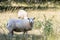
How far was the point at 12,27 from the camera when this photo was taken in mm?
6215

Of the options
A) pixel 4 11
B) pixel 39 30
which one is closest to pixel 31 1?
pixel 4 11

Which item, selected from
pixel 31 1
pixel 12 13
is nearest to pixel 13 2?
pixel 31 1

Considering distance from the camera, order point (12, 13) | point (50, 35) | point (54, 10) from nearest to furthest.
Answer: point (50, 35) → point (12, 13) → point (54, 10)

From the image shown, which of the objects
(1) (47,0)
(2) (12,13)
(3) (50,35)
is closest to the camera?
(3) (50,35)

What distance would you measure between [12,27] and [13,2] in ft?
26.0

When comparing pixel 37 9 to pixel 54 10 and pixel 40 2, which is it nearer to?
pixel 54 10

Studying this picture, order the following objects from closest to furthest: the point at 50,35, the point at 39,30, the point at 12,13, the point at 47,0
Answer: the point at 50,35, the point at 39,30, the point at 12,13, the point at 47,0

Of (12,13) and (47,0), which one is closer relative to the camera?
(12,13)

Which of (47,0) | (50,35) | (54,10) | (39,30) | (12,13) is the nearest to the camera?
(50,35)

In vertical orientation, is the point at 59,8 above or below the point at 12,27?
below

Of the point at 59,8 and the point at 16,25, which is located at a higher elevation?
the point at 16,25

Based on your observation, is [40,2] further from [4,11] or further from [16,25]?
[16,25]

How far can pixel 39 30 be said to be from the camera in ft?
23.2

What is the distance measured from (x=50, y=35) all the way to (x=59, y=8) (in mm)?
7966
